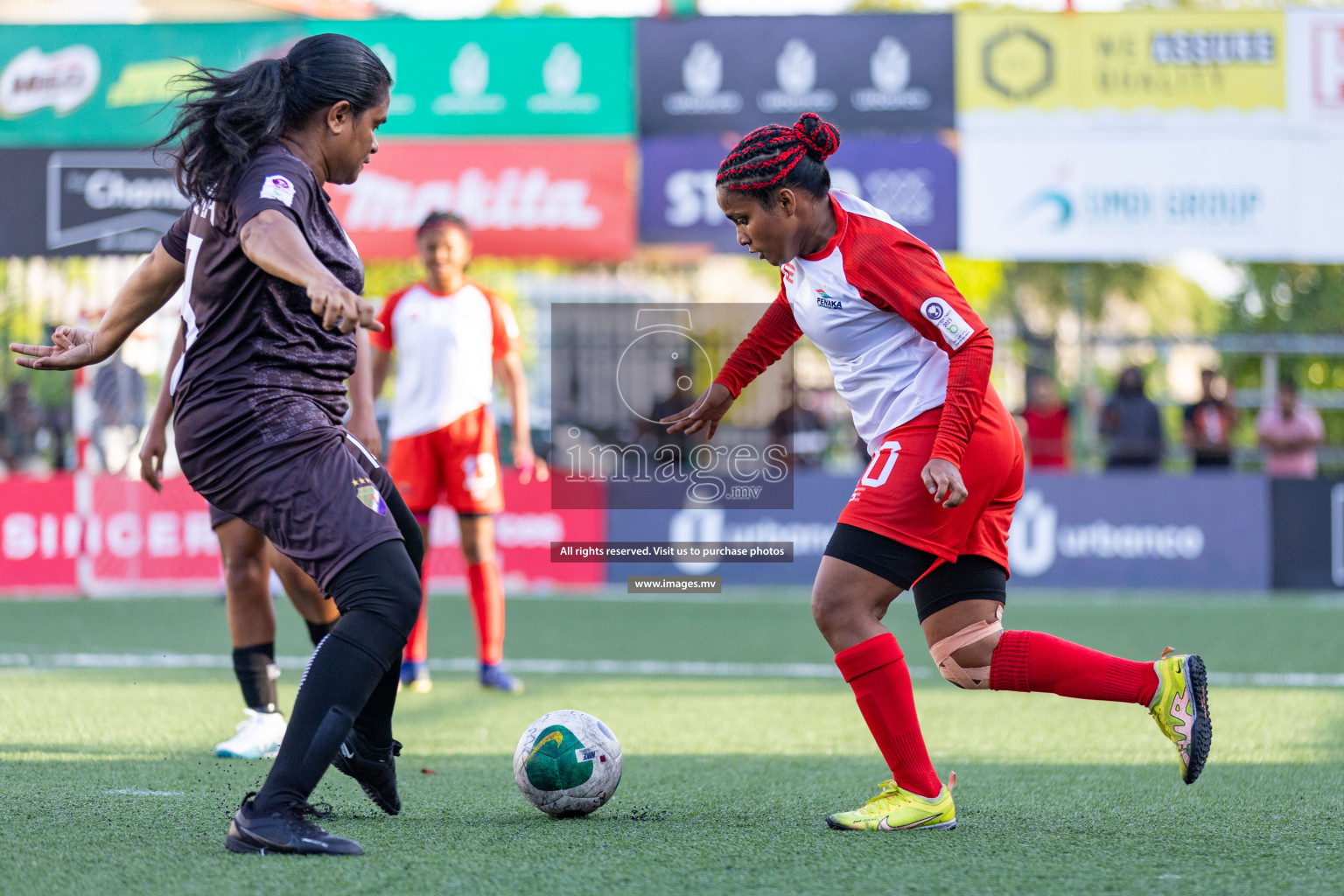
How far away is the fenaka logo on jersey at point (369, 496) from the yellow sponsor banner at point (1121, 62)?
10448mm

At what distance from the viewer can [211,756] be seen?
506 centimetres

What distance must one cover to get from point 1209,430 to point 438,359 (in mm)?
8768

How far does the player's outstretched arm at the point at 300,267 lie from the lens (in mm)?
2984

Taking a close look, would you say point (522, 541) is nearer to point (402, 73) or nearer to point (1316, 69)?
point (402, 73)

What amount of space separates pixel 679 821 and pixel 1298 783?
209 cm

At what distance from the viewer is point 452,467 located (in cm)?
719

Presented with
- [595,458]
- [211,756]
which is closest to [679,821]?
[211,756]

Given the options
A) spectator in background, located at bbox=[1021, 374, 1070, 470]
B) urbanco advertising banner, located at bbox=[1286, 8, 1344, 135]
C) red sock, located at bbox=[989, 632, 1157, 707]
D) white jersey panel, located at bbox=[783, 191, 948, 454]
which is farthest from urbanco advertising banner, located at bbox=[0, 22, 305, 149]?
red sock, located at bbox=[989, 632, 1157, 707]

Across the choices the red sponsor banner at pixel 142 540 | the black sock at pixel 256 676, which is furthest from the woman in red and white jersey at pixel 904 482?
the red sponsor banner at pixel 142 540

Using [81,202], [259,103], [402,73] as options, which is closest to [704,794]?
[259,103]

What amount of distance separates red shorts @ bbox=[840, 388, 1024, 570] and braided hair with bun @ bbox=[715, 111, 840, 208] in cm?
72

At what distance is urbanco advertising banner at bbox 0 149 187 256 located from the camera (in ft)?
41.7

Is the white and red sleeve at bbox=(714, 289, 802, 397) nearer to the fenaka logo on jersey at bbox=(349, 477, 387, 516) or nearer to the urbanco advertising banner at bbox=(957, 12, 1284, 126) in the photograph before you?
the fenaka logo on jersey at bbox=(349, 477, 387, 516)

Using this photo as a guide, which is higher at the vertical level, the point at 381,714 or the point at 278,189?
the point at 278,189
